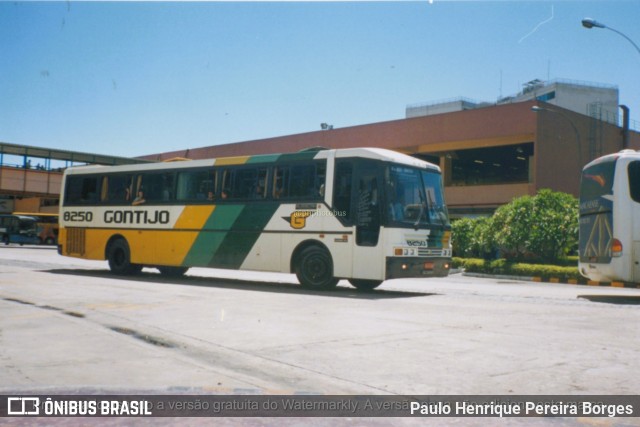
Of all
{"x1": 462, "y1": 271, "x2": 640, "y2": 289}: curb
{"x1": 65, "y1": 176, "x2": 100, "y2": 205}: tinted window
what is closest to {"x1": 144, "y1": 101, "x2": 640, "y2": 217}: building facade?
{"x1": 462, "y1": 271, "x2": 640, "y2": 289}: curb

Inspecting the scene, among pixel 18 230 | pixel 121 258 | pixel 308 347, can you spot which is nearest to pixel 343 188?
pixel 308 347

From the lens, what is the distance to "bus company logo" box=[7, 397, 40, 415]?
3.92 meters

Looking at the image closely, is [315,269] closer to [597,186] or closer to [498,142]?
[597,186]

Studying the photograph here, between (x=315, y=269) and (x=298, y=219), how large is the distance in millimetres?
1249

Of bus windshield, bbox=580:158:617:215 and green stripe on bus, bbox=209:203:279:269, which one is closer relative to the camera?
bus windshield, bbox=580:158:617:215

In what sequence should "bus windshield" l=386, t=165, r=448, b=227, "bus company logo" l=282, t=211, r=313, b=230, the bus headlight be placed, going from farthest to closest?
"bus company logo" l=282, t=211, r=313, b=230 < the bus headlight < "bus windshield" l=386, t=165, r=448, b=227

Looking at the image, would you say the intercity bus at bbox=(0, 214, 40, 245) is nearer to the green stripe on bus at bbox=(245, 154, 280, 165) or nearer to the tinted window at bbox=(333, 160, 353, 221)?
the green stripe on bus at bbox=(245, 154, 280, 165)

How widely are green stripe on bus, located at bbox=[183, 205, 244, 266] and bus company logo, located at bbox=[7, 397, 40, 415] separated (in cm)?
1189

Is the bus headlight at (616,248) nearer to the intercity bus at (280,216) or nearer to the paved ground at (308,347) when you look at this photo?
the paved ground at (308,347)

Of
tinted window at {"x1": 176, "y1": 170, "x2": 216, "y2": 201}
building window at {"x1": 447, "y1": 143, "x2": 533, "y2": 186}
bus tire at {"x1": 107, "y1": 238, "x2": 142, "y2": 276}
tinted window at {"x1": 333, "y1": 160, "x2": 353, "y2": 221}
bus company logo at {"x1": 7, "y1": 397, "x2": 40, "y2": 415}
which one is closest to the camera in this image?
bus company logo at {"x1": 7, "y1": 397, "x2": 40, "y2": 415}

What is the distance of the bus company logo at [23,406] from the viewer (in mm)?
3918

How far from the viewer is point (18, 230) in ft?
202

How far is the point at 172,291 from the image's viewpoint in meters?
13.1

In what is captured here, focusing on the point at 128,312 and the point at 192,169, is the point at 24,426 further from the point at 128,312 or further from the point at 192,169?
the point at 192,169
